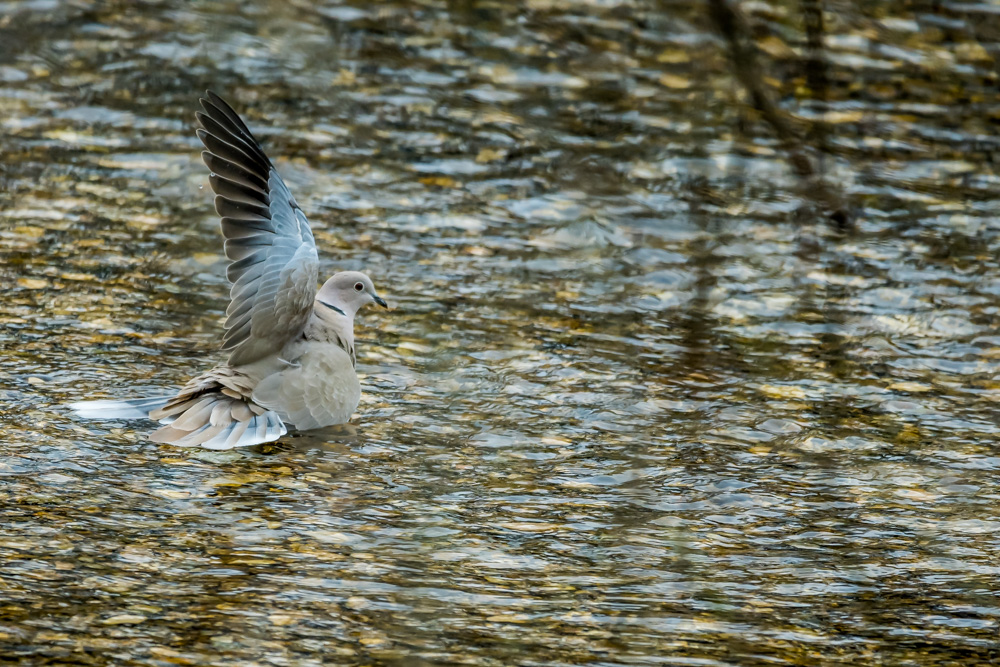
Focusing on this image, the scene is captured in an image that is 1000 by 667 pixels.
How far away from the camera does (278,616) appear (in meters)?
4.70

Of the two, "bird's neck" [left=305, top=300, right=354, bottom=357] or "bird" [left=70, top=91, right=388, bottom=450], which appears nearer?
"bird" [left=70, top=91, right=388, bottom=450]

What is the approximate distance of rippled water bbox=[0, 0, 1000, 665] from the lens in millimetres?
4871

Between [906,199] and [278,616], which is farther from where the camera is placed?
[906,199]

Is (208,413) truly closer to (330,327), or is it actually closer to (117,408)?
(117,408)

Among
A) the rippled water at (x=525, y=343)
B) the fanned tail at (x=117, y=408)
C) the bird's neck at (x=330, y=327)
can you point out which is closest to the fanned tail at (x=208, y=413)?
the fanned tail at (x=117, y=408)

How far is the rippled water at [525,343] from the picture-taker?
487 centimetres

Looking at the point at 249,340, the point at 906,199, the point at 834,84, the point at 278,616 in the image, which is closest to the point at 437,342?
the point at 249,340

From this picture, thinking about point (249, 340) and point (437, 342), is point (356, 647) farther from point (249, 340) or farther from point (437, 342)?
point (437, 342)

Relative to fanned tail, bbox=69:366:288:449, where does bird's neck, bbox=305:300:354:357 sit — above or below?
above

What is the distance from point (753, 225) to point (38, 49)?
6.92 meters

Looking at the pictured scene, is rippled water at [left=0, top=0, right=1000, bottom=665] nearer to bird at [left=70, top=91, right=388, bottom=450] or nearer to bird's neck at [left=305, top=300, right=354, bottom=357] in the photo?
bird at [left=70, top=91, right=388, bottom=450]

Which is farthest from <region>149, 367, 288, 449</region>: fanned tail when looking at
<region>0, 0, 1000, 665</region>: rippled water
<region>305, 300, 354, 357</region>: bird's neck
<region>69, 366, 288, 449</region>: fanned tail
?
<region>305, 300, 354, 357</region>: bird's neck

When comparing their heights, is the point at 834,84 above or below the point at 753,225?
above

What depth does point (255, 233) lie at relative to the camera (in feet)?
20.5
